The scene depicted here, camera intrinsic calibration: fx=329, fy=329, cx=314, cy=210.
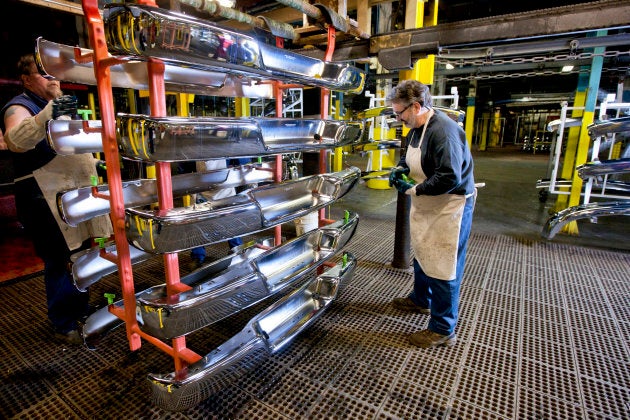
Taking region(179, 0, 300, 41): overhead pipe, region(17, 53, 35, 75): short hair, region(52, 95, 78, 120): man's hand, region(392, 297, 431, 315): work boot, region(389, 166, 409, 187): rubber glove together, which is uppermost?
region(179, 0, 300, 41): overhead pipe

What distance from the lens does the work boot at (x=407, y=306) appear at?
8.86 feet

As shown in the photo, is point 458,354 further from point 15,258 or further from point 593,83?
point 15,258

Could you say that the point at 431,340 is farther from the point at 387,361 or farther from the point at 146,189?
the point at 146,189

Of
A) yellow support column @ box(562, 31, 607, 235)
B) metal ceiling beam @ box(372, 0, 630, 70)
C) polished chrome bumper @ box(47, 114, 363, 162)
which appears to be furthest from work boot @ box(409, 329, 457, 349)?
yellow support column @ box(562, 31, 607, 235)

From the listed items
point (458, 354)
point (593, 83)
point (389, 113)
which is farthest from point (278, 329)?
point (593, 83)

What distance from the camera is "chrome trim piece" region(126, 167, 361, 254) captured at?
132 cm

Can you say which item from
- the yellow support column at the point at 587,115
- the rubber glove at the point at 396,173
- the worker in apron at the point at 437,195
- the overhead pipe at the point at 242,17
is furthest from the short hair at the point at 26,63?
the yellow support column at the point at 587,115

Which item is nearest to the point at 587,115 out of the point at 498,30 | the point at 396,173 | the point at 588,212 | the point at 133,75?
the point at 588,212

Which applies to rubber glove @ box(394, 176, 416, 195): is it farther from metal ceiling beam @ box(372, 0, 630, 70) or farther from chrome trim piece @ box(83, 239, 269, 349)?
chrome trim piece @ box(83, 239, 269, 349)

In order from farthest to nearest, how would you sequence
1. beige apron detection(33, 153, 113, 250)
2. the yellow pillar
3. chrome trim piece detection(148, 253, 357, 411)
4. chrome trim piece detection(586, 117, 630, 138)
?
chrome trim piece detection(586, 117, 630, 138)
the yellow pillar
beige apron detection(33, 153, 113, 250)
chrome trim piece detection(148, 253, 357, 411)

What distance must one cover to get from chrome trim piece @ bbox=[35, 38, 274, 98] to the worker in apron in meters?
1.07

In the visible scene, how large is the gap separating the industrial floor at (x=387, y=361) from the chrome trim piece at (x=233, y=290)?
52 centimetres

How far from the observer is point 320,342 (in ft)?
7.62

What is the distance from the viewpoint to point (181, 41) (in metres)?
1.23
